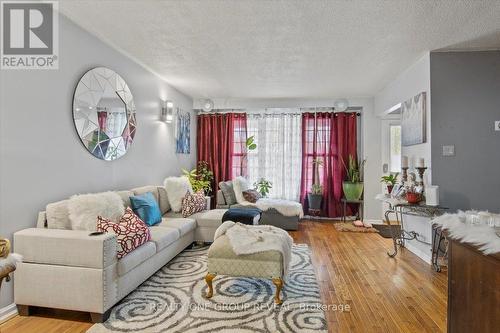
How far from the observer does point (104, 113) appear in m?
3.24

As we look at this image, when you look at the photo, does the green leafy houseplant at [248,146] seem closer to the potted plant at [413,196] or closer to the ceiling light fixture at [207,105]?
the ceiling light fixture at [207,105]

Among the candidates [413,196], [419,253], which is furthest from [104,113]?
[419,253]

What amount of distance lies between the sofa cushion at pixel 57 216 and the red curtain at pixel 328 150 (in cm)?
465

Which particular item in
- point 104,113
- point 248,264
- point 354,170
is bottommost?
point 248,264

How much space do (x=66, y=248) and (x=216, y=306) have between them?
1270 mm

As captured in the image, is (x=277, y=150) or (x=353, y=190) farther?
(x=277, y=150)

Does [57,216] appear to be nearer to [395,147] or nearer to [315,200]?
[315,200]

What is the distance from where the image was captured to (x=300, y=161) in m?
6.26

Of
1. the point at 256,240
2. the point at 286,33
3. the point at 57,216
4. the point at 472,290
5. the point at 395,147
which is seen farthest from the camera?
the point at 395,147

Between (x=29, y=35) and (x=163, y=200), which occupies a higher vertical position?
(x=29, y=35)

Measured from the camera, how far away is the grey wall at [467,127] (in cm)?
339

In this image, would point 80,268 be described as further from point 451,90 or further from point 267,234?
point 451,90

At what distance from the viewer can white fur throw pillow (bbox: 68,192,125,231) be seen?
2.42 meters

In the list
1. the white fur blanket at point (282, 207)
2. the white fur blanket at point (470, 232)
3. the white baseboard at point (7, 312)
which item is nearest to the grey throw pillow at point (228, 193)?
the white fur blanket at point (282, 207)
